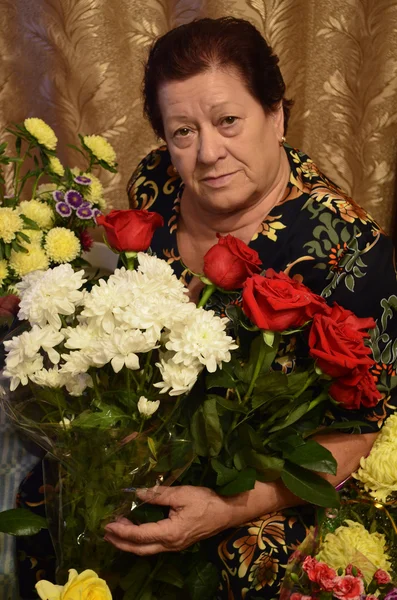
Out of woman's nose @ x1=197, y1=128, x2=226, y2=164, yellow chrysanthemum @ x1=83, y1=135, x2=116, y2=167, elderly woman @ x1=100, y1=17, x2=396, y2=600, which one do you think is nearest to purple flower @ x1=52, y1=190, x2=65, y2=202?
yellow chrysanthemum @ x1=83, y1=135, x2=116, y2=167

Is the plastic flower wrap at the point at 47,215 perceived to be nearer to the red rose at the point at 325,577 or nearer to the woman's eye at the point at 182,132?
the woman's eye at the point at 182,132

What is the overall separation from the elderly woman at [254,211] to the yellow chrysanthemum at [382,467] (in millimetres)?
25

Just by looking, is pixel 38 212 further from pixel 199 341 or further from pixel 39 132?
pixel 199 341

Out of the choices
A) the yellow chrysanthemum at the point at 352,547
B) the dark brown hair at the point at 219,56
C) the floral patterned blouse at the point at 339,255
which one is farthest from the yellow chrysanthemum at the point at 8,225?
the yellow chrysanthemum at the point at 352,547

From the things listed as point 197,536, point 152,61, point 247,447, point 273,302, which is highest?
point 152,61

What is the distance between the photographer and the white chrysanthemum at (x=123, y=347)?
852mm

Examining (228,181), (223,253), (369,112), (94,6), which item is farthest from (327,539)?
(94,6)

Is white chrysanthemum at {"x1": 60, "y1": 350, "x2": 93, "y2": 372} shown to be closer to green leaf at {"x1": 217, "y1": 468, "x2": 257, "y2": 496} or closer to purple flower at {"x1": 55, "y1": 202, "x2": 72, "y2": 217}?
green leaf at {"x1": 217, "y1": 468, "x2": 257, "y2": 496}

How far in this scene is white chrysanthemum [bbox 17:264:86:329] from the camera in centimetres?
90

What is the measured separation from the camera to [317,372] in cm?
99

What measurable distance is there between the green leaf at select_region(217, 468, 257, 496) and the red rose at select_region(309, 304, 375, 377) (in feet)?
0.69

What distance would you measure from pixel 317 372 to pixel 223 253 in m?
0.20

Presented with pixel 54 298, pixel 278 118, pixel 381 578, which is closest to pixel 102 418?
pixel 54 298

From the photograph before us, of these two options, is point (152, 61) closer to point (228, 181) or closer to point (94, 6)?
point (228, 181)
